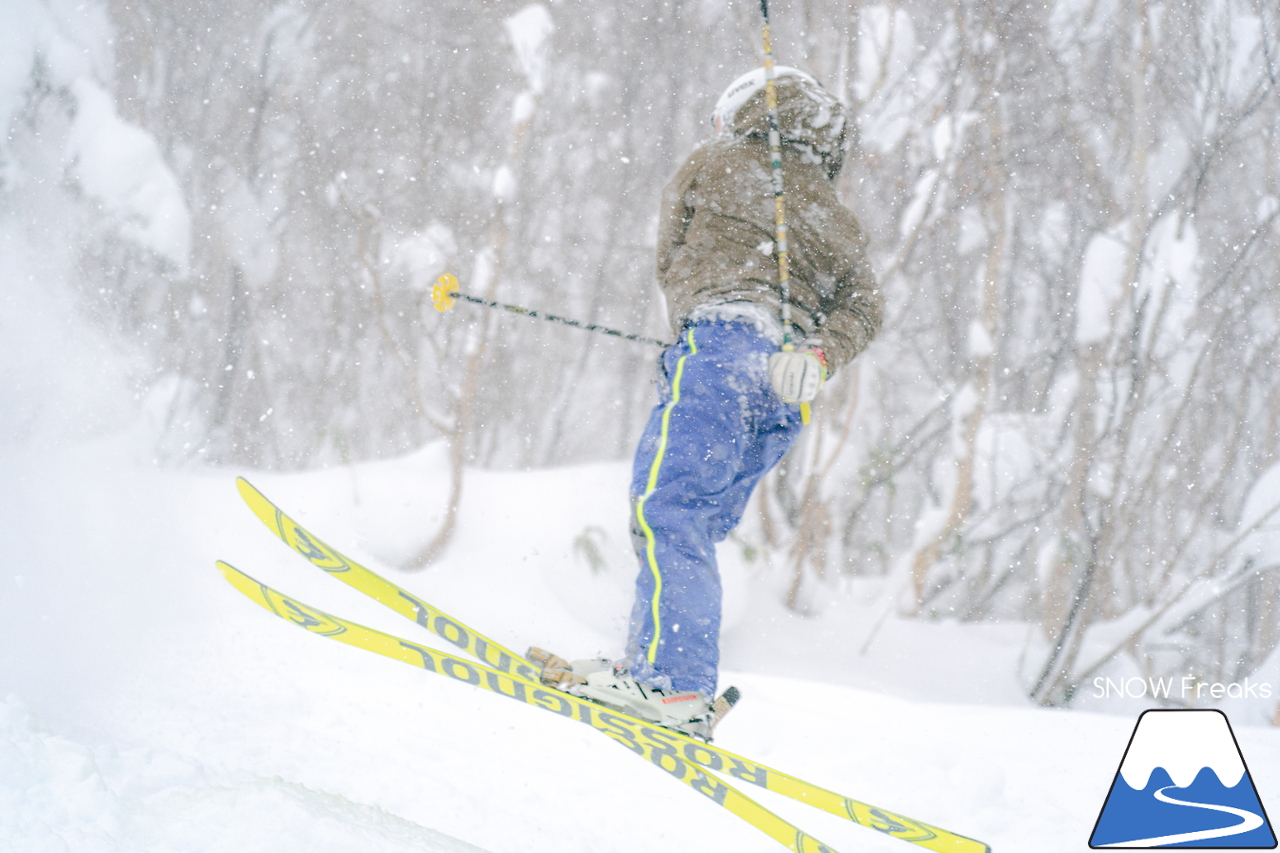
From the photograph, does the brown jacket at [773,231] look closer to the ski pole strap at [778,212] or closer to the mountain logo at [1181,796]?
the ski pole strap at [778,212]

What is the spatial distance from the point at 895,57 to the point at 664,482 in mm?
5660

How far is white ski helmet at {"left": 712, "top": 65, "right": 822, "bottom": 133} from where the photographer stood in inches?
84.4

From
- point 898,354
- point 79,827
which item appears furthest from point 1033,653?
point 79,827

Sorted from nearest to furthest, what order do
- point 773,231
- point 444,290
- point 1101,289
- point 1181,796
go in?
point 773,231 → point 1181,796 → point 444,290 → point 1101,289

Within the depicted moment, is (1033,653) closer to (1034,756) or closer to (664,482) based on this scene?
(1034,756)

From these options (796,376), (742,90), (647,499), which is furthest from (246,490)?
(742,90)

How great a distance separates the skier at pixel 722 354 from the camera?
1859 millimetres

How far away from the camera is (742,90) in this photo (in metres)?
2.21

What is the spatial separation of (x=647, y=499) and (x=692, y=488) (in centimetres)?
12

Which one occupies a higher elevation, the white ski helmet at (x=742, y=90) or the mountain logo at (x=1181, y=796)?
the white ski helmet at (x=742, y=90)

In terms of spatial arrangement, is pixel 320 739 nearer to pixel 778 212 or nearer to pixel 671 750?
pixel 671 750

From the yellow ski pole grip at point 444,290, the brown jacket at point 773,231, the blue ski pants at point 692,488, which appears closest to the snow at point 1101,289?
the brown jacket at point 773,231

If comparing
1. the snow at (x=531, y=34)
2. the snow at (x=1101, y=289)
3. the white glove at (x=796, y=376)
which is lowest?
the white glove at (x=796, y=376)

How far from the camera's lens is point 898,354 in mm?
9266
